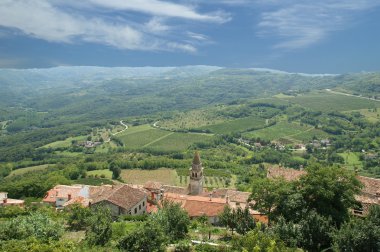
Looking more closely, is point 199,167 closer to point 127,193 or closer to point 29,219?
point 127,193

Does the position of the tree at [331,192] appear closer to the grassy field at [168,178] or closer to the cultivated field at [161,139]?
the grassy field at [168,178]

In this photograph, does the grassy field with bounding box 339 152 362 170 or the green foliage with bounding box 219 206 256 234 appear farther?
the grassy field with bounding box 339 152 362 170

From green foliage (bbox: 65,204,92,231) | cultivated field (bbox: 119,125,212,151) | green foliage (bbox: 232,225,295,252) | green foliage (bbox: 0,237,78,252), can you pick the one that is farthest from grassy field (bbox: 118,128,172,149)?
green foliage (bbox: 232,225,295,252)

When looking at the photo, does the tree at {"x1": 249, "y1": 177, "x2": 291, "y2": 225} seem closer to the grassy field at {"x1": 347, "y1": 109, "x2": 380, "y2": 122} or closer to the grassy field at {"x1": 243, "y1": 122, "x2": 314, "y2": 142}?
the grassy field at {"x1": 243, "y1": 122, "x2": 314, "y2": 142}

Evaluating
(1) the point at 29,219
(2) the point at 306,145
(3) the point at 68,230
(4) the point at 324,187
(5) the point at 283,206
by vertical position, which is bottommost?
(2) the point at 306,145

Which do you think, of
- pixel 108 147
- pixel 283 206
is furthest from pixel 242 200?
pixel 108 147

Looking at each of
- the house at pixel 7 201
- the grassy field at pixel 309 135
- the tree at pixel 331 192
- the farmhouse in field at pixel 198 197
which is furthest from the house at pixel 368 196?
the grassy field at pixel 309 135
